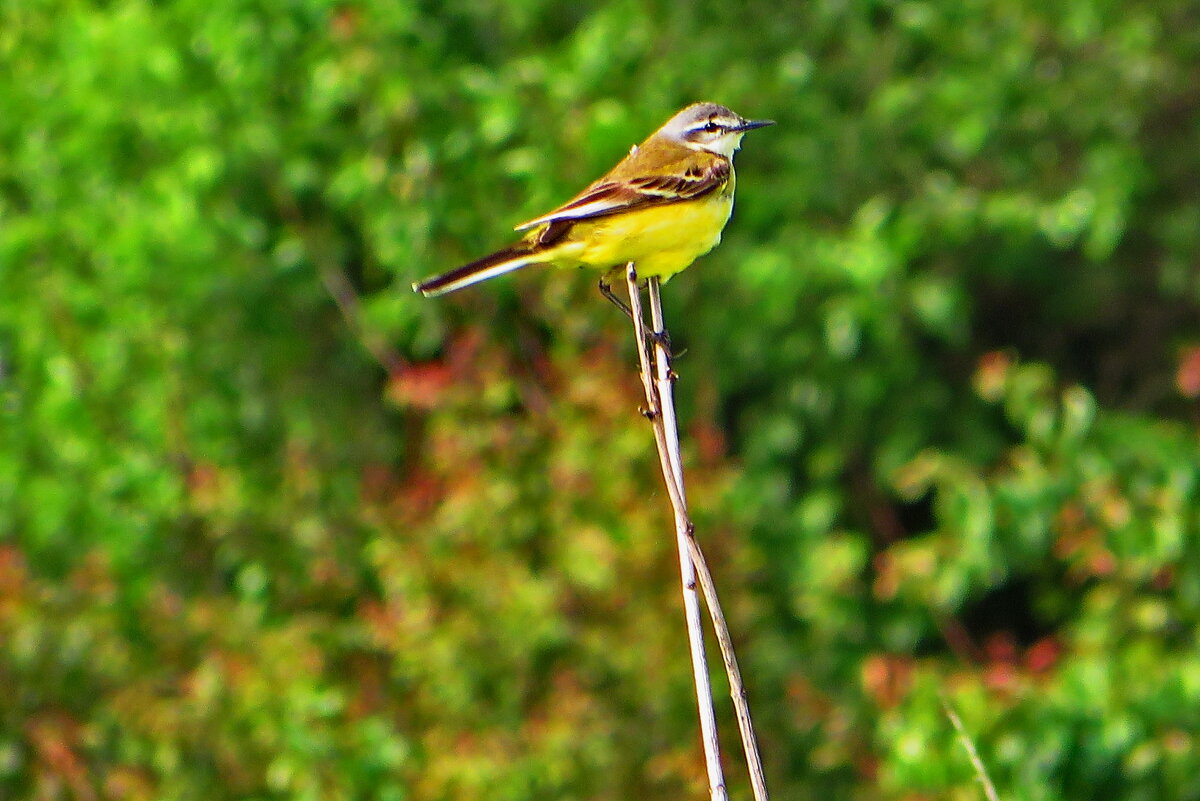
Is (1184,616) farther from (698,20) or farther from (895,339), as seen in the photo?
(698,20)

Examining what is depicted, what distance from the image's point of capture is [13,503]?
675 cm

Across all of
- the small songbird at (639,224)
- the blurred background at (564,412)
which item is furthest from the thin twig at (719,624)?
the blurred background at (564,412)

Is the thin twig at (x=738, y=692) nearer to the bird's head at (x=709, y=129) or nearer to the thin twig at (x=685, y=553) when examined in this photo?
the thin twig at (x=685, y=553)

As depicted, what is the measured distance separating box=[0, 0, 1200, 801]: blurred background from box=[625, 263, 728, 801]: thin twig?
9.62ft

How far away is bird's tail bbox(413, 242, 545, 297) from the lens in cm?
306

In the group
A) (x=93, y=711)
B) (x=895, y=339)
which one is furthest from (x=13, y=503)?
(x=895, y=339)

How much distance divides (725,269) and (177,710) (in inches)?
99.8

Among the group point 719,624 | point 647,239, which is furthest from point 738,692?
point 647,239

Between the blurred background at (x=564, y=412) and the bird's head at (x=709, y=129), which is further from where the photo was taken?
the blurred background at (x=564, y=412)

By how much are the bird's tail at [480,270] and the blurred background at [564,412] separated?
2.20 m

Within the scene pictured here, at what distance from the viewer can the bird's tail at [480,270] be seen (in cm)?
306

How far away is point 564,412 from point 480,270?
251 cm

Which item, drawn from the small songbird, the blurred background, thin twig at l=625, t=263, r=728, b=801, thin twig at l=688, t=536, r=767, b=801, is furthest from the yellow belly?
the blurred background

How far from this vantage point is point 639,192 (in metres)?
3.50
